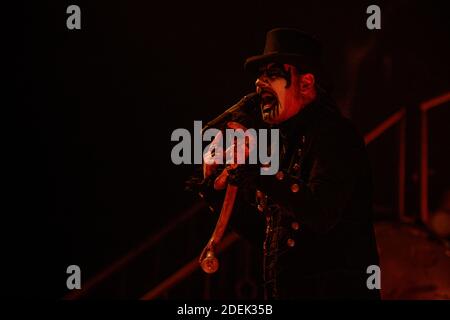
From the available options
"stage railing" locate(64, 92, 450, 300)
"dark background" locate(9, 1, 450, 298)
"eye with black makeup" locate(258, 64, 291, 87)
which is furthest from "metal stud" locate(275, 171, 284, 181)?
"dark background" locate(9, 1, 450, 298)

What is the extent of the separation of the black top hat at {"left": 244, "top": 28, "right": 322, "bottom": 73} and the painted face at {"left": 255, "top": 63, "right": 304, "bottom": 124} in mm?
44

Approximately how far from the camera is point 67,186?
6199mm

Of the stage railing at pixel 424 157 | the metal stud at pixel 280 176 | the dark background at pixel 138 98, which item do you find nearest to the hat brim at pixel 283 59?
the metal stud at pixel 280 176

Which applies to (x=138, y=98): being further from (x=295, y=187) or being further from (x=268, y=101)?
(x=295, y=187)

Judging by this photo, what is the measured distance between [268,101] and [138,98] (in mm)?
3616

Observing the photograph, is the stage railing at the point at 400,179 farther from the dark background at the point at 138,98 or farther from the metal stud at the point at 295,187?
the metal stud at the point at 295,187

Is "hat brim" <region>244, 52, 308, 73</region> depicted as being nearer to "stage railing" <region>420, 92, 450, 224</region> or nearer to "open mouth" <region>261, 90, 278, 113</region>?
"open mouth" <region>261, 90, 278, 113</region>

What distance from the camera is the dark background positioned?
586 cm

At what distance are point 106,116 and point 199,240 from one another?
1.52 metres

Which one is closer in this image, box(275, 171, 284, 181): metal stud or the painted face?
box(275, 171, 284, 181): metal stud

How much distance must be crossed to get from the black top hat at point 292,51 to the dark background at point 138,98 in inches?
112

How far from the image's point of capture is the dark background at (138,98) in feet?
19.2
